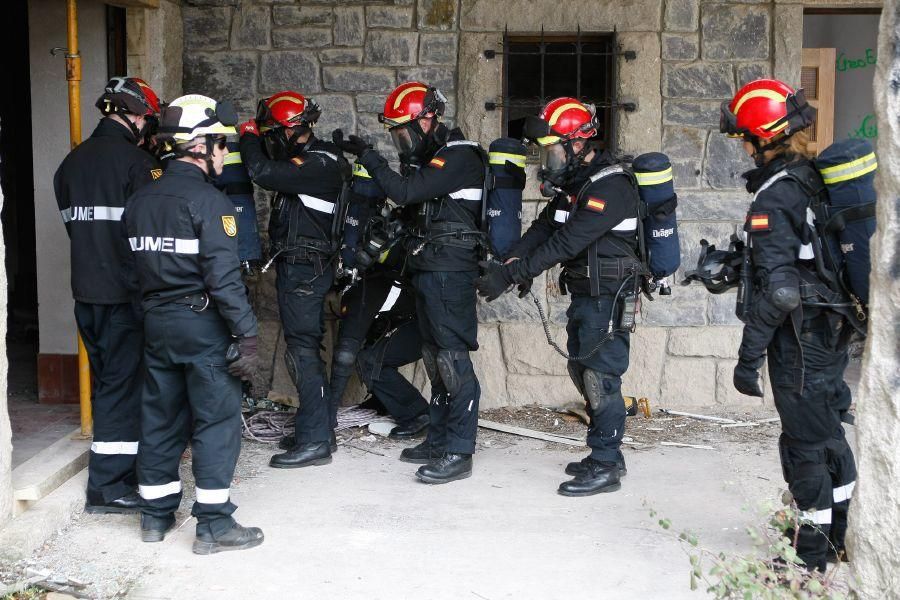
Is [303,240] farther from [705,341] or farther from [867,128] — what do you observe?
[867,128]

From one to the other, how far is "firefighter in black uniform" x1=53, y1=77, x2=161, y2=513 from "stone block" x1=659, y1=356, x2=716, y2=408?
3.51 meters

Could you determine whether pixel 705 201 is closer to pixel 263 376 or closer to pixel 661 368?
pixel 661 368

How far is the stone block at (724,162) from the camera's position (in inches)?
266

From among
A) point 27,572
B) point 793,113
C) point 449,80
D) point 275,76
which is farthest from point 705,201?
point 27,572

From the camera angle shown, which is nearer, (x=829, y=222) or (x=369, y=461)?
(x=829, y=222)

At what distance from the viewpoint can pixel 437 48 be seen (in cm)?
676

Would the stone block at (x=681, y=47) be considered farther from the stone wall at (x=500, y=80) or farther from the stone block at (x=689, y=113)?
the stone block at (x=689, y=113)

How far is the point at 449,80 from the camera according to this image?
677 cm

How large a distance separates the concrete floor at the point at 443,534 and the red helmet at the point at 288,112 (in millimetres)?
1905

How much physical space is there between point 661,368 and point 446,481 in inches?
80.5

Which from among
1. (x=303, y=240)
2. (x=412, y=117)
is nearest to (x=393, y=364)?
(x=303, y=240)

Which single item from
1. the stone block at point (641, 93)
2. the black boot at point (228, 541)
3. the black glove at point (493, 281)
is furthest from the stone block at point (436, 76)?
the black boot at point (228, 541)

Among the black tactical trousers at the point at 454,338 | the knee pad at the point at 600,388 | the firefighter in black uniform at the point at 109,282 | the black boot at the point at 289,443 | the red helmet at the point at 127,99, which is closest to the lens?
the firefighter in black uniform at the point at 109,282

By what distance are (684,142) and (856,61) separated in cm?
321
